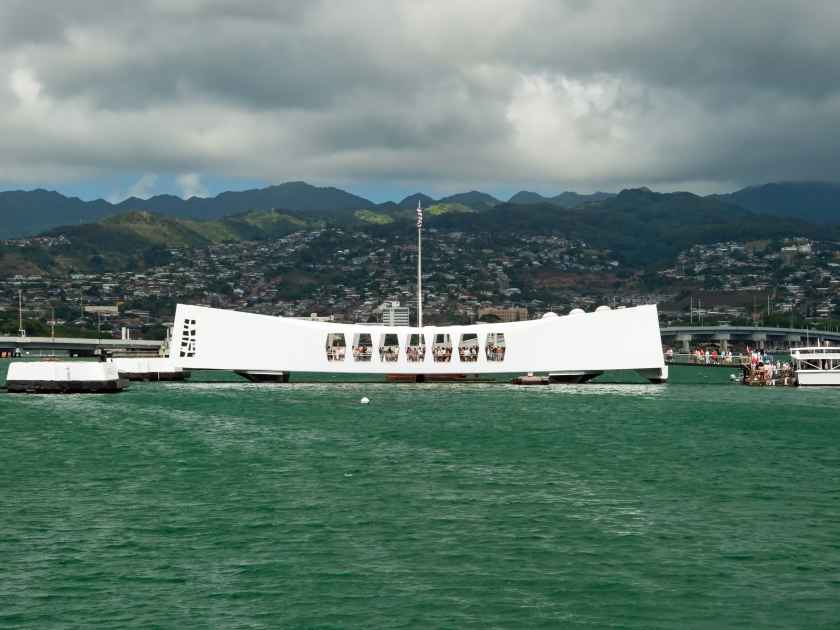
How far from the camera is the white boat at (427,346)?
276ft

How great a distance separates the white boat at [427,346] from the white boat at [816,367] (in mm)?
12786

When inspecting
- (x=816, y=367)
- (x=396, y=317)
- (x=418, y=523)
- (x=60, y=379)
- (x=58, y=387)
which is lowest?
(x=418, y=523)

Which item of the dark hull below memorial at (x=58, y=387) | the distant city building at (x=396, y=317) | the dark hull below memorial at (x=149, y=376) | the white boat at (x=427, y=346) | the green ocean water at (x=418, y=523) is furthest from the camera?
the distant city building at (x=396, y=317)

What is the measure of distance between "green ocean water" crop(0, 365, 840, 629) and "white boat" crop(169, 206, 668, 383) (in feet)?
85.7

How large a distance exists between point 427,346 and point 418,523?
183 feet

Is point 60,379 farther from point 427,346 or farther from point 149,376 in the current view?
point 427,346

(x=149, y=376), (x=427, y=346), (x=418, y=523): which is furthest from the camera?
(x=149, y=376)

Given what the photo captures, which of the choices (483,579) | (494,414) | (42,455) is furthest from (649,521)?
(494,414)

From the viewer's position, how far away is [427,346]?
85.9 metres

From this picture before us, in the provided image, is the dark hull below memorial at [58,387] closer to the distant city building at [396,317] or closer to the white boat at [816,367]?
the distant city building at [396,317]

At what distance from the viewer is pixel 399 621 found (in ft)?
70.5

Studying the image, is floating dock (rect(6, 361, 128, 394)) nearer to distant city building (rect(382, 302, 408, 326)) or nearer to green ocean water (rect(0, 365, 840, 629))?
green ocean water (rect(0, 365, 840, 629))

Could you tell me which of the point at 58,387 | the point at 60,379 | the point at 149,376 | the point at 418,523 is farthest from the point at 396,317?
the point at 418,523

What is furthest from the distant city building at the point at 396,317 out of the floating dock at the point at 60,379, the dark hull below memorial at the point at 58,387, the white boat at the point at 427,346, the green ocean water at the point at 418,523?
the green ocean water at the point at 418,523
